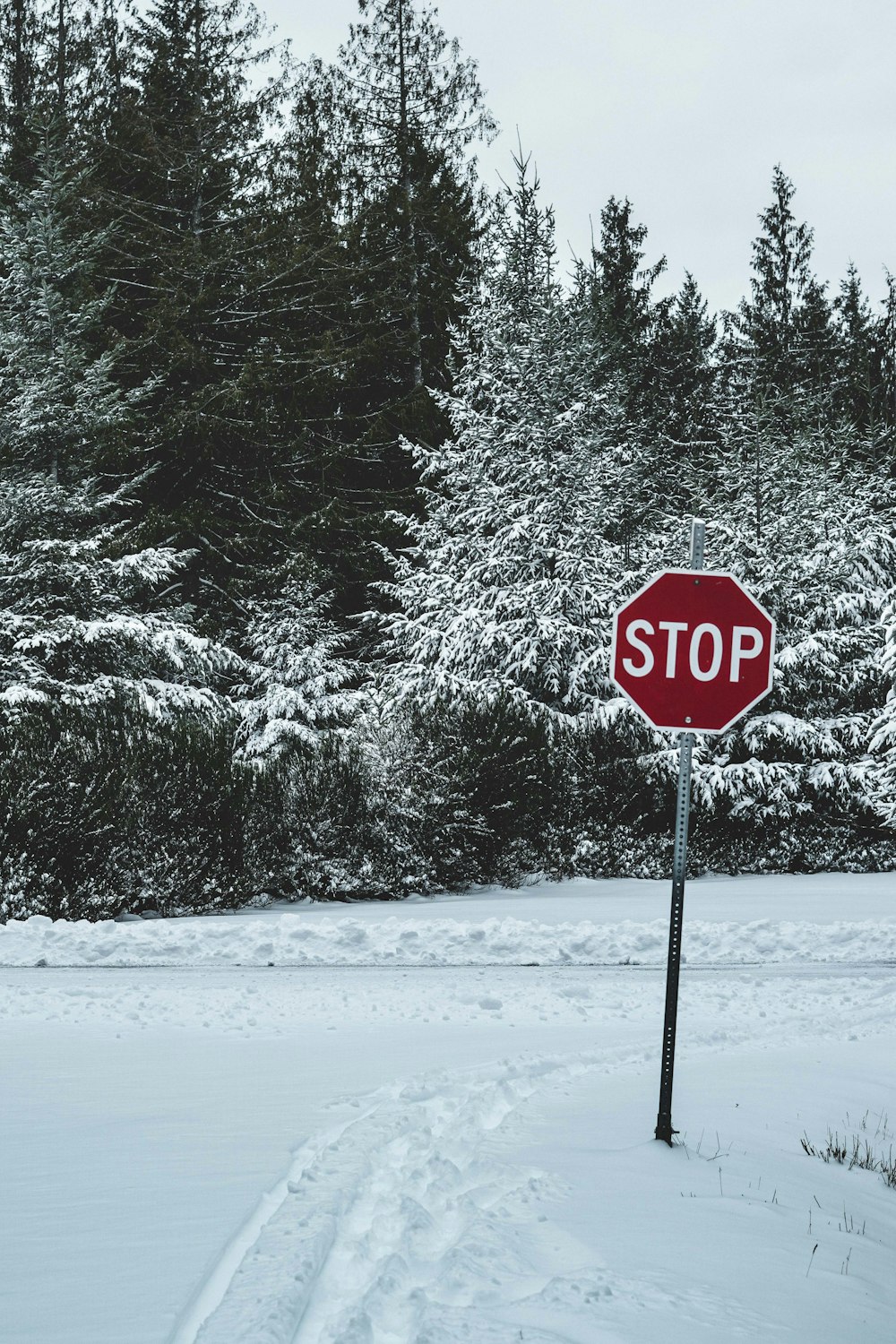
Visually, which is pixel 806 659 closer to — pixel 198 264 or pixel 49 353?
pixel 49 353

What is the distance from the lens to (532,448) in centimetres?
2228

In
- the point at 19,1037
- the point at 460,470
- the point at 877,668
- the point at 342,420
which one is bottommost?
the point at 19,1037

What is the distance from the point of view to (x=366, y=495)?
34188 millimetres

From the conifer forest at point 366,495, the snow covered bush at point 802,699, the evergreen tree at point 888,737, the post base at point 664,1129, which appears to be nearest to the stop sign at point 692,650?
the post base at point 664,1129

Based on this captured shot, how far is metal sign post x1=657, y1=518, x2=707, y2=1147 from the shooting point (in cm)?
571

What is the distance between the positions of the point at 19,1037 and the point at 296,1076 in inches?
75.4

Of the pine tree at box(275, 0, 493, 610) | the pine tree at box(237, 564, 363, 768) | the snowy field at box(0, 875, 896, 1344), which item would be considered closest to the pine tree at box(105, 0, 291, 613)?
the pine tree at box(275, 0, 493, 610)

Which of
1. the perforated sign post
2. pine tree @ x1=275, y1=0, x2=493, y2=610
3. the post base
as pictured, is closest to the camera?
the post base

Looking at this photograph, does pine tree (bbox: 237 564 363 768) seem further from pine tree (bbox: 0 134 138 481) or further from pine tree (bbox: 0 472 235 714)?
pine tree (bbox: 0 134 138 481)

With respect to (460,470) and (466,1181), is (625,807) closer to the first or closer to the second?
(460,470)

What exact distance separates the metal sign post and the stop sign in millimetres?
175

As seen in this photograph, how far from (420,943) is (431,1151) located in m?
6.59

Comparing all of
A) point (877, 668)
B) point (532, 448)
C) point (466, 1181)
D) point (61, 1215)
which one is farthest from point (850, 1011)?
point (532, 448)

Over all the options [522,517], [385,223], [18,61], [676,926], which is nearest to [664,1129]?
[676,926]
